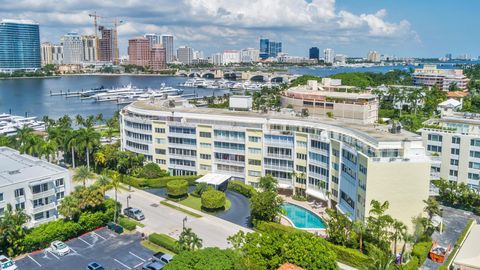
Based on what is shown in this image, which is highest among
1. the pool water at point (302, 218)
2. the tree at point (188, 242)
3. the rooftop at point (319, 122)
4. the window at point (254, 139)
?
the rooftop at point (319, 122)

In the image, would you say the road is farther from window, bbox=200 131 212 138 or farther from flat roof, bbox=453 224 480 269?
flat roof, bbox=453 224 480 269

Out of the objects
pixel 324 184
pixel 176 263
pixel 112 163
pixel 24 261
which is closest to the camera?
pixel 176 263

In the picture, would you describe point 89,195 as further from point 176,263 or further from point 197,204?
point 176,263

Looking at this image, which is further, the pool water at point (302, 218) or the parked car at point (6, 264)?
the pool water at point (302, 218)

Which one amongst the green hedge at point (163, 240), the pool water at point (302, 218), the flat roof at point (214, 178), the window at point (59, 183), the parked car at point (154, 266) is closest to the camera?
the parked car at point (154, 266)

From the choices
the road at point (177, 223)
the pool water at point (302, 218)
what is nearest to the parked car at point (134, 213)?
the road at point (177, 223)

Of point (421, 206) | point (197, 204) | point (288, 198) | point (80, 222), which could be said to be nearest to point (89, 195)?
point (80, 222)

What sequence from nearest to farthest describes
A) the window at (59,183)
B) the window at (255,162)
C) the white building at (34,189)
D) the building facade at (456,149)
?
the white building at (34,189) < the window at (59,183) < the building facade at (456,149) < the window at (255,162)

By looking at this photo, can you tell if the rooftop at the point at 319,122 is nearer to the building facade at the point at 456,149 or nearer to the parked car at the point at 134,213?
the building facade at the point at 456,149
